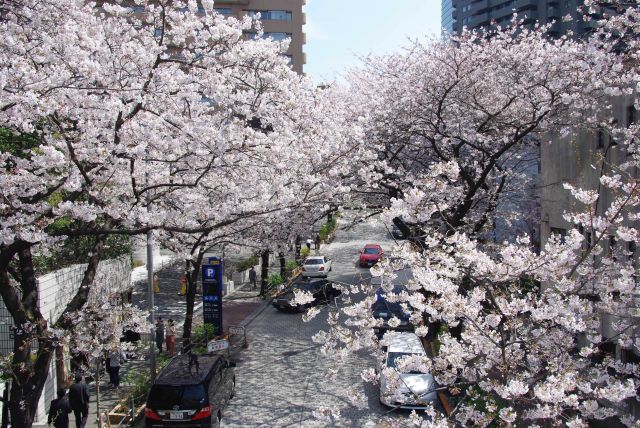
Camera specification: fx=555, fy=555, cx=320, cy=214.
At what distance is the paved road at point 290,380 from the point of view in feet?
41.3

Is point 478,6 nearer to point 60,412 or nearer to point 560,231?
point 560,231

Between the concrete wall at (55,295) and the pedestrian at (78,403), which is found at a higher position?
the concrete wall at (55,295)

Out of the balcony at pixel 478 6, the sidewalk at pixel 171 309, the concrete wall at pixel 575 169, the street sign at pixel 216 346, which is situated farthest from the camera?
the balcony at pixel 478 6

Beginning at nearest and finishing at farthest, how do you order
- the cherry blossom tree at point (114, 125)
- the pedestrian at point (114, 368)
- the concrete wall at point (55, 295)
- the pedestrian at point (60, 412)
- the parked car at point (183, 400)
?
the cherry blossom tree at point (114, 125) < the pedestrian at point (60, 412) < the parked car at point (183, 400) < the concrete wall at point (55, 295) < the pedestrian at point (114, 368)

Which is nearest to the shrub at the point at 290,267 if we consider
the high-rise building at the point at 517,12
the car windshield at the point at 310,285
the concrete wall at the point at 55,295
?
the car windshield at the point at 310,285

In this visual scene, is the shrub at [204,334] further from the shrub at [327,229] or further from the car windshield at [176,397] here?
the shrub at [327,229]

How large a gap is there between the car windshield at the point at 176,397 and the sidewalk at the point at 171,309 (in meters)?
2.14

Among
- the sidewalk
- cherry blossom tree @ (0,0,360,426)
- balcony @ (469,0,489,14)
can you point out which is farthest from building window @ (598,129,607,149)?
balcony @ (469,0,489,14)

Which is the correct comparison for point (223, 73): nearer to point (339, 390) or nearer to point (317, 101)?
point (317, 101)

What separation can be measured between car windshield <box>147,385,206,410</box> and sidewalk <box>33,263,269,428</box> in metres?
2.14

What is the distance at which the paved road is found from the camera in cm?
1259

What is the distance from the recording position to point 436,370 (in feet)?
23.6

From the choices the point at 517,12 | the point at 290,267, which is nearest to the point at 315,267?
the point at 290,267

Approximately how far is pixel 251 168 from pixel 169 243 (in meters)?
7.75
